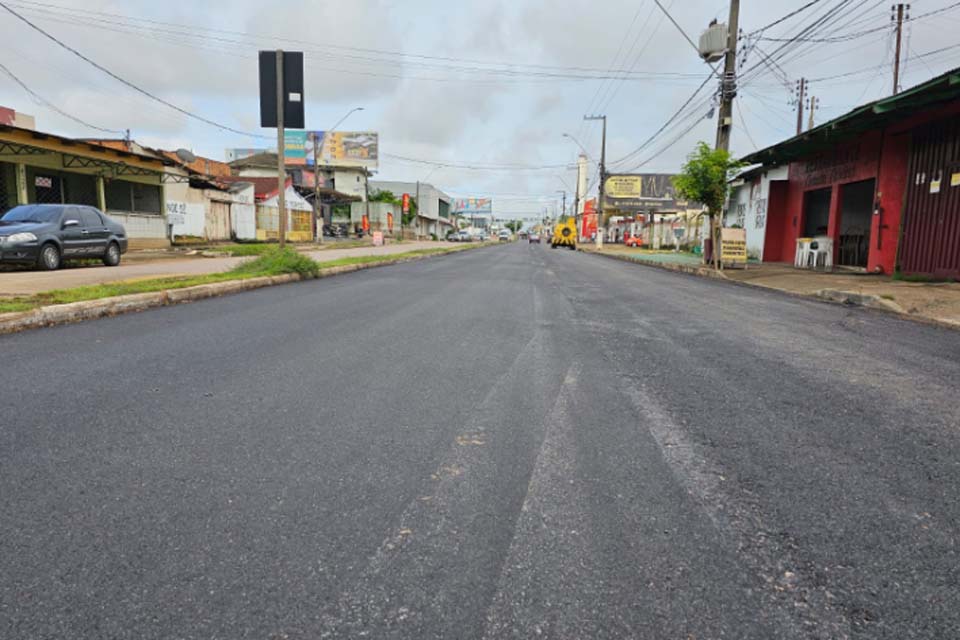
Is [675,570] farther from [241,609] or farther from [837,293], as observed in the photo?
[837,293]

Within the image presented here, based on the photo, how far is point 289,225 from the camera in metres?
39.6

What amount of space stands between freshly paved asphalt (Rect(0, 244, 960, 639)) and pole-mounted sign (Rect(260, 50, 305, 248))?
1080cm

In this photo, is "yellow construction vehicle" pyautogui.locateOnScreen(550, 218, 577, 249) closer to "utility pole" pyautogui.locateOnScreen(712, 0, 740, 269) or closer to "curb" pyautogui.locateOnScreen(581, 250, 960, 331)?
"utility pole" pyautogui.locateOnScreen(712, 0, 740, 269)

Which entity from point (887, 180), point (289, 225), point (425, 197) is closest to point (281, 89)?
point (887, 180)

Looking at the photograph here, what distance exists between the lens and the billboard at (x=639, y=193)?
237 feet

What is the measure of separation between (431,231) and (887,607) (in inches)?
3935

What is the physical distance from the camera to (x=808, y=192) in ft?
67.2

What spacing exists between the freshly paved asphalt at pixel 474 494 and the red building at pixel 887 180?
922 cm

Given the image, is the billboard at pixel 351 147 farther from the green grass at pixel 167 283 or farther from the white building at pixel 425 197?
the green grass at pixel 167 283

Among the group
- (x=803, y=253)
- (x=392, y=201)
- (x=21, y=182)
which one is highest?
(x=392, y=201)

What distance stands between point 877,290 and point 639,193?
66201 millimetres

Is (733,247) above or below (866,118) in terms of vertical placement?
below

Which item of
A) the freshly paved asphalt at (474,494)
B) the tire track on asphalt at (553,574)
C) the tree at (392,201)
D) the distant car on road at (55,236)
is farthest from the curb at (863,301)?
the tree at (392,201)

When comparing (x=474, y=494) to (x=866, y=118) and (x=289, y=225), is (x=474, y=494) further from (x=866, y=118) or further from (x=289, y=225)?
(x=289, y=225)
